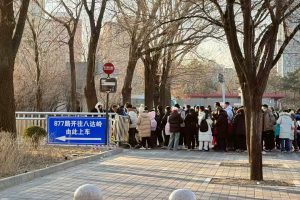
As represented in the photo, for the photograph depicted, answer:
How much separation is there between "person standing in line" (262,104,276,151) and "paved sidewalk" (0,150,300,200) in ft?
10.8

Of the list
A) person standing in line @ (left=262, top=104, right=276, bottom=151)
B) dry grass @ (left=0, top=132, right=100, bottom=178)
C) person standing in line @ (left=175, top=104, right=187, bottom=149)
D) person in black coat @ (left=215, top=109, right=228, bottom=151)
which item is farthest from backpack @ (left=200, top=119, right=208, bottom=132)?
dry grass @ (left=0, top=132, right=100, bottom=178)

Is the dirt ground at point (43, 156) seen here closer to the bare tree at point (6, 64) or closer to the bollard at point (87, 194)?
the bare tree at point (6, 64)

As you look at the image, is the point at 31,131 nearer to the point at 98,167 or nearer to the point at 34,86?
the point at 98,167

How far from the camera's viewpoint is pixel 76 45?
55.1 m

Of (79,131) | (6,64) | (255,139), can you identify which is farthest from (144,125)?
(255,139)

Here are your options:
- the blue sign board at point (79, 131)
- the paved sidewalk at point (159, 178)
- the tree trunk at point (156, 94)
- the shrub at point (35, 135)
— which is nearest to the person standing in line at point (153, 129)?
the blue sign board at point (79, 131)

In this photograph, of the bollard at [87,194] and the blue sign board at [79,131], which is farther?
the blue sign board at [79,131]

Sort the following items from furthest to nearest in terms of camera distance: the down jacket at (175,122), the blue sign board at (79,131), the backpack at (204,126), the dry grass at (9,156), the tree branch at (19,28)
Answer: the down jacket at (175,122) → the backpack at (204,126) → the blue sign board at (79,131) → the tree branch at (19,28) → the dry grass at (9,156)

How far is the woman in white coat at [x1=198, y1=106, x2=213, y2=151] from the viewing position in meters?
23.3

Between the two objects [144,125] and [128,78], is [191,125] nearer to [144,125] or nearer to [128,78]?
[144,125]

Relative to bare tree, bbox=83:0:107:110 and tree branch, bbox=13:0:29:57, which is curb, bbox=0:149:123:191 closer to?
tree branch, bbox=13:0:29:57

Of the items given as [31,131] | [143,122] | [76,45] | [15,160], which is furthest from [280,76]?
[15,160]

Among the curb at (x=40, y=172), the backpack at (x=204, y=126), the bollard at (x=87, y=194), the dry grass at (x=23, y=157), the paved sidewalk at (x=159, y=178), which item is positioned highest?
the backpack at (x=204, y=126)

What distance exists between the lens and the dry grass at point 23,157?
524 inches
